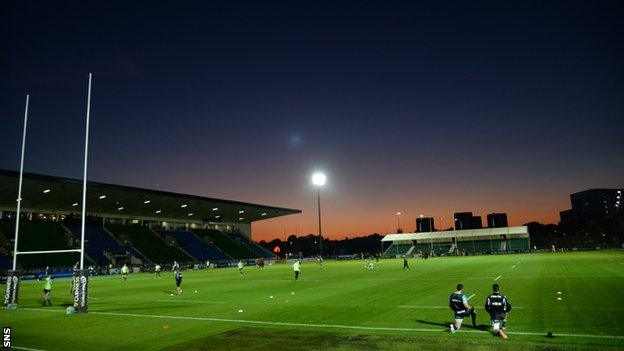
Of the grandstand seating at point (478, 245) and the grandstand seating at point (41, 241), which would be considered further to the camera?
the grandstand seating at point (478, 245)

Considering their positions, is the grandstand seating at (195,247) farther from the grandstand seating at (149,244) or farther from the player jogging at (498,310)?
the player jogging at (498,310)

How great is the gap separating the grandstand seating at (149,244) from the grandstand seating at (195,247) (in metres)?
2.93

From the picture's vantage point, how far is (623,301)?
18.5m

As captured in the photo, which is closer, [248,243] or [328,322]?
[328,322]

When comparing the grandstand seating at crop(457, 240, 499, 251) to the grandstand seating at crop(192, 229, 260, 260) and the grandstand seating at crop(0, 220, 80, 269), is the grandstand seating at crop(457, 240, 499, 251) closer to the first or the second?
the grandstand seating at crop(192, 229, 260, 260)

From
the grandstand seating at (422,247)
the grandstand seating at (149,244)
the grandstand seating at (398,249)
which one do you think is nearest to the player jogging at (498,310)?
the grandstand seating at (149,244)

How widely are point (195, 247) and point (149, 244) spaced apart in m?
10.6

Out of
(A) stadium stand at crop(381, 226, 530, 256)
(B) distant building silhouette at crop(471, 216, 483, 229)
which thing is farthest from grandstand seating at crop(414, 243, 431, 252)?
(B) distant building silhouette at crop(471, 216, 483, 229)

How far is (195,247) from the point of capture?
9000 centimetres

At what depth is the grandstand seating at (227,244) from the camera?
96.7 m

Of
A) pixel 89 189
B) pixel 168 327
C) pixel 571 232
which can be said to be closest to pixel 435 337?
pixel 168 327

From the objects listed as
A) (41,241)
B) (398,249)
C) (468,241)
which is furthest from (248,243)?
(468,241)

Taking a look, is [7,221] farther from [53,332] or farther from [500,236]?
[500,236]

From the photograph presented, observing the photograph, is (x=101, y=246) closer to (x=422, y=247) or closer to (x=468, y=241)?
(x=422, y=247)
